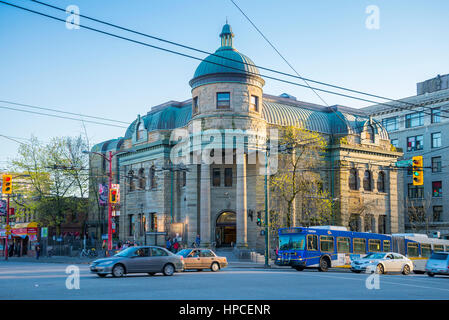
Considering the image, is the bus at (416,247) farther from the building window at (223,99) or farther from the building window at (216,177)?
the building window at (223,99)

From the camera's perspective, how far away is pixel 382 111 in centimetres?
7569

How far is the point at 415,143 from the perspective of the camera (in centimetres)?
6975

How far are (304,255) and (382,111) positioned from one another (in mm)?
50812

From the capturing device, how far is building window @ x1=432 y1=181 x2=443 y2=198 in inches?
2603

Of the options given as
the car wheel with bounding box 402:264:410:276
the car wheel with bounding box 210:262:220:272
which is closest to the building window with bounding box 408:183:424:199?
the car wheel with bounding box 402:264:410:276

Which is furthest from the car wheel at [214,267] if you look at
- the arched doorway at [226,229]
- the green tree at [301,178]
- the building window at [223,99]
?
the building window at [223,99]

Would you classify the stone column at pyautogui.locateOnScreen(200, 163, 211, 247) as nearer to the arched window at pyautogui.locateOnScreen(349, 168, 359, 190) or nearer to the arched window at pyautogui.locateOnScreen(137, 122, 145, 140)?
the arched window at pyautogui.locateOnScreen(137, 122, 145, 140)

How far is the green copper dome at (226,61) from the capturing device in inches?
1722

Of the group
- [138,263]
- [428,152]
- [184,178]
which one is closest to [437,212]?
[428,152]

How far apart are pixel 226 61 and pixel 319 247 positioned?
1877cm

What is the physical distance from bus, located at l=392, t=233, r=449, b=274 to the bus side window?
7.33 metres

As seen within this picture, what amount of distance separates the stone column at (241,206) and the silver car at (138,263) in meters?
19.4

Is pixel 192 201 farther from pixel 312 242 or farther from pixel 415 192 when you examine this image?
pixel 415 192

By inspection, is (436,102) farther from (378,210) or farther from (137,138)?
(137,138)
